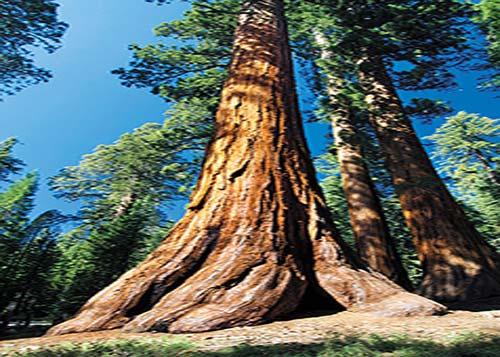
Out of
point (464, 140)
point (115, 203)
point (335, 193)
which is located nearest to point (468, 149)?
point (464, 140)

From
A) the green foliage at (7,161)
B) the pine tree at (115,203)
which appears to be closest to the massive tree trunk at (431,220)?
the pine tree at (115,203)

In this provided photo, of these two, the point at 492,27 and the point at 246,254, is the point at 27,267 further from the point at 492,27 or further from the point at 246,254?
the point at 492,27

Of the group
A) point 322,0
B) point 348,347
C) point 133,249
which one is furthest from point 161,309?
point 322,0

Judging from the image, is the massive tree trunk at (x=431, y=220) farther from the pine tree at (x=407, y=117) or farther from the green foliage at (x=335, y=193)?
the green foliage at (x=335, y=193)

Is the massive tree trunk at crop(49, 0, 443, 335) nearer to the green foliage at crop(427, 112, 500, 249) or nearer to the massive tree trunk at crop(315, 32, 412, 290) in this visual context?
the massive tree trunk at crop(315, 32, 412, 290)

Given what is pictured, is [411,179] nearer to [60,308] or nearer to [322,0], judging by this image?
[322,0]

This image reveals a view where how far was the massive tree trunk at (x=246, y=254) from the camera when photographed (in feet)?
7.20

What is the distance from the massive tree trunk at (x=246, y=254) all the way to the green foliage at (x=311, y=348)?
366 millimetres

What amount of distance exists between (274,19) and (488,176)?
58.9 feet

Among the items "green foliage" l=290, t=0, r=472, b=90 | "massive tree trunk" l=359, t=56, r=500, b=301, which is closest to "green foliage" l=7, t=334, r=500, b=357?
"massive tree trunk" l=359, t=56, r=500, b=301

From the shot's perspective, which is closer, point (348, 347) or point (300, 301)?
point (348, 347)

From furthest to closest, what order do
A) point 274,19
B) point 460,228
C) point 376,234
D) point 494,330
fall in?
point 376,234 → point 274,19 → point 460,228 → point 494,330

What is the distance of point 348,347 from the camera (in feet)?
5.32

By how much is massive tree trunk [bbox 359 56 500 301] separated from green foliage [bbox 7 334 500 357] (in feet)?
10.3
